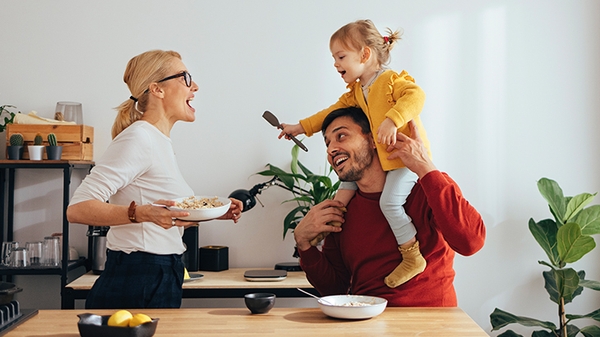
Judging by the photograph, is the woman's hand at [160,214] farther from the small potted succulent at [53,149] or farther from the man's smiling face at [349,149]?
the small potted succulent at [53,149]

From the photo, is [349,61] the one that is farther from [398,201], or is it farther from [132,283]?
[132,283]

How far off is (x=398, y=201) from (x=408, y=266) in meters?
0.25

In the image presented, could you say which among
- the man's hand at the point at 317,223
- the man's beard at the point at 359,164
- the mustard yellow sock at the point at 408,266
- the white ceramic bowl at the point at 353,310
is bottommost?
the white ceramic bowl at the point at 353,310

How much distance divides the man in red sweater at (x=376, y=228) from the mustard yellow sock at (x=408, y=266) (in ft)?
0.18

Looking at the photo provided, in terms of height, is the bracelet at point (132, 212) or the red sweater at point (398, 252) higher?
the bracelet at point (132, 212)

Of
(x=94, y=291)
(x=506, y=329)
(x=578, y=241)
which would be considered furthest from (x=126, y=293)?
(x=506, y=329)

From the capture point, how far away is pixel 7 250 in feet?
11.2

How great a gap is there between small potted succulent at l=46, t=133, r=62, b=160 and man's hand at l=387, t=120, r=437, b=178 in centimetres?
210

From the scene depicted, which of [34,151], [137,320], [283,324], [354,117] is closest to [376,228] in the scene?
[354,117]

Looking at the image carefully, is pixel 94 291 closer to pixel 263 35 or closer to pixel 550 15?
pixel 263 35

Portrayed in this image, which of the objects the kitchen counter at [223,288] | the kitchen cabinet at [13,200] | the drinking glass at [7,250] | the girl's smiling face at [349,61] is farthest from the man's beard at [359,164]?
the drinking glass at [7,250]

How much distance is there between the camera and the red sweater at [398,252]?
2.01 meters

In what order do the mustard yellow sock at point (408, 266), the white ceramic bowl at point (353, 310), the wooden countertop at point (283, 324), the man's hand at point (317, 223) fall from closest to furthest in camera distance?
1. the wooden countertop at point (283, 324)
2. the white ceramic bowl at point (353, 310)
3. the mustard yellow sock at point (408, 266)
4. the man's hand at point (317, 223)

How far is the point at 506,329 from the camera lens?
3807mm
